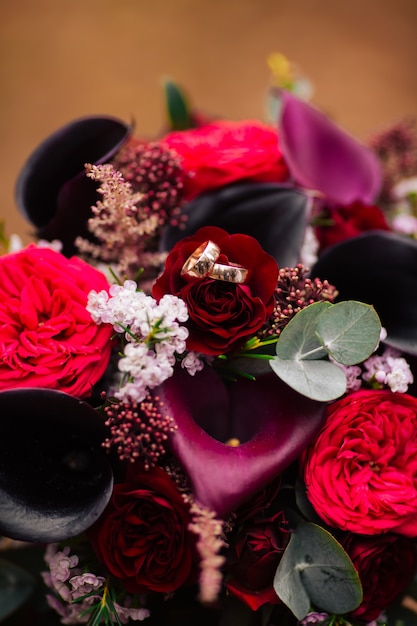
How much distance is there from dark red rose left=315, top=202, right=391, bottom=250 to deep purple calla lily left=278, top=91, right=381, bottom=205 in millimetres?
34

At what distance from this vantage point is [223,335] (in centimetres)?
41

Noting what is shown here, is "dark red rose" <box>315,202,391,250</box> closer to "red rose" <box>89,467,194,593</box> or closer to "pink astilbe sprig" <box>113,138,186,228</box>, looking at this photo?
"pink astilbe sprig" <box>113,138,186,228</box>

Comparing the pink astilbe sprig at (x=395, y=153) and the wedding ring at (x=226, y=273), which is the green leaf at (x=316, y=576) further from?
the pink astilbe sprig at (x=395, y=153)

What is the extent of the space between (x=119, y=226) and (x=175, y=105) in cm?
39

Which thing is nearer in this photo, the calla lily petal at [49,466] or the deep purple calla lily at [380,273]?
the calla lily petal at [49,466]

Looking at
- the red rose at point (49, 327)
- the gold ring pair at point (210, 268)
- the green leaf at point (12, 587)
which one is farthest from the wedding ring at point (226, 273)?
the green leaf at point (12, 587)

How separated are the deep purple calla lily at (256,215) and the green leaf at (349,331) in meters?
0.13

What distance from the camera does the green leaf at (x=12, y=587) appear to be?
568mm

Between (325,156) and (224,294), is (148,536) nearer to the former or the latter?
(224,294)

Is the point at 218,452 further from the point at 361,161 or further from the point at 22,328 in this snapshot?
the point at 361,161

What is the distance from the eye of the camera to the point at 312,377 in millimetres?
417

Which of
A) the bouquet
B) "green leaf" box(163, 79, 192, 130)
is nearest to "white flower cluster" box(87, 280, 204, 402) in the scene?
the bouquet

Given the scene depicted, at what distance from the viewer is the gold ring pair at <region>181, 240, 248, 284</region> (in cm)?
41

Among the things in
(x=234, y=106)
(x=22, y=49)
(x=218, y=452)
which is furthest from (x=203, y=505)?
(x=22, y=49)
